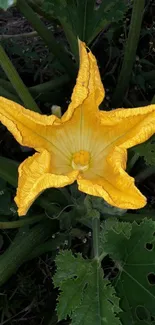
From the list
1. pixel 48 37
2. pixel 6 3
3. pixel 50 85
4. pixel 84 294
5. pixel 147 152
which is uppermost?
pixel 6 3

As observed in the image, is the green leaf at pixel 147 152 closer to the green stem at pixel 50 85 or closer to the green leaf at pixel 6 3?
the green leaf at pixel 6 3

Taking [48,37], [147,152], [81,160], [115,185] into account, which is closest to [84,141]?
[81,160]

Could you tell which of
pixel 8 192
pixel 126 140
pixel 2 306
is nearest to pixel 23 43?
pixel 8 192

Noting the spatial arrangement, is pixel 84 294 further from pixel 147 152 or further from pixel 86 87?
pixel 86 87

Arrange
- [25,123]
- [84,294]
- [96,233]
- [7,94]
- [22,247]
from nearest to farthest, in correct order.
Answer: [25,123] < [84,294] < [96,233] < [22,247] < [7,94]

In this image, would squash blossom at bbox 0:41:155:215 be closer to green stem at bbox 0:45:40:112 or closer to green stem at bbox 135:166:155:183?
green stem at bbox 0:45:40:112

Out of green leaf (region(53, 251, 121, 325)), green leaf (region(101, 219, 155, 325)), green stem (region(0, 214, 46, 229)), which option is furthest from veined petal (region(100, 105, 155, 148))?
green stem (region(0, 214, 46, 229))
